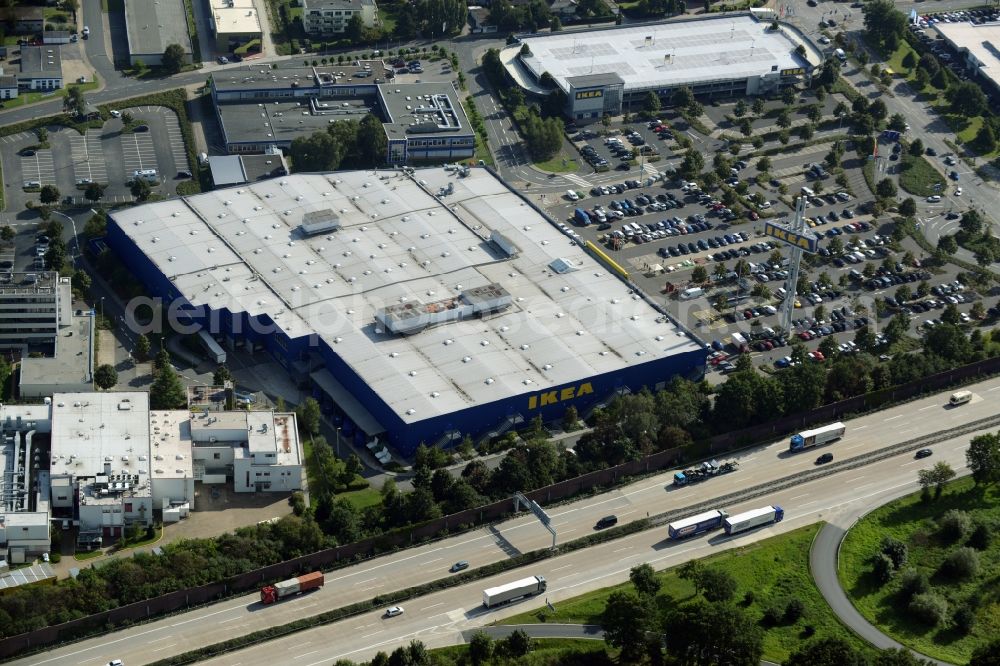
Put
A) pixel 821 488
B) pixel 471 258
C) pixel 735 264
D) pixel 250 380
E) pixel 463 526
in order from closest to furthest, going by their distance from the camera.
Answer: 1. pixel 463 526
2. pixel 821 488
3. pixel 250 380
4. pixel 471 258
5. pixel 735 264

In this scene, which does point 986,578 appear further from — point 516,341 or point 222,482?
point 222,482

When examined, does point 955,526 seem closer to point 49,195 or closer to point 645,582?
point 645,582

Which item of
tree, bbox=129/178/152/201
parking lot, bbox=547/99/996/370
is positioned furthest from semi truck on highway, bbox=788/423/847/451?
tree, bbox=129/178/152/201

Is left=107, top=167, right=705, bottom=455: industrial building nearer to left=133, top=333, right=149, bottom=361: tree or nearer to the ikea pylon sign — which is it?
left=133, top=333, right=149, bottom=361: tree

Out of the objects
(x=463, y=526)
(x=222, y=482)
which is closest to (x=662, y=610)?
(x=463, y=526)

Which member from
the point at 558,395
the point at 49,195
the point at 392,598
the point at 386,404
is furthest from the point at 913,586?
the point at 49,195

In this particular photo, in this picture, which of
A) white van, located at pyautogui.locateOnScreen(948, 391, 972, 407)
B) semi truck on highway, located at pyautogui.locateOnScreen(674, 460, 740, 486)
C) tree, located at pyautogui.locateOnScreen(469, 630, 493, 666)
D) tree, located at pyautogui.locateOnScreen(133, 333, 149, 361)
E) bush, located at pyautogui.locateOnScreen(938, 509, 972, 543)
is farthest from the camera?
white van, located at pyautogui.locateOnScreen(948, 391, 972, 407)

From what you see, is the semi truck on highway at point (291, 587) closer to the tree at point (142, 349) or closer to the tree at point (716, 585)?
the tree at point (716, 585)
